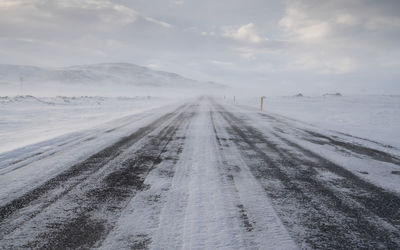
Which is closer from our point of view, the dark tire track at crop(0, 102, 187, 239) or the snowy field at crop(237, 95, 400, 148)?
the dark tire track at crop(0, 102, 187, 239)

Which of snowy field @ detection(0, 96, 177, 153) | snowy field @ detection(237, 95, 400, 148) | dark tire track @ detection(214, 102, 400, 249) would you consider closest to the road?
dark tire track @ detection(214, 102, 400, 249)

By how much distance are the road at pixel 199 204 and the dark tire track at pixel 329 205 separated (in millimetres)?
11

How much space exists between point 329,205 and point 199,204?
1432mm

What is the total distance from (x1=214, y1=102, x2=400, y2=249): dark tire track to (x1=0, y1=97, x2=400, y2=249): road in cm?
1

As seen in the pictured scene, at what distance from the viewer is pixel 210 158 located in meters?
4.21

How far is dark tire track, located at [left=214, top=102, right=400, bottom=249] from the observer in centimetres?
190

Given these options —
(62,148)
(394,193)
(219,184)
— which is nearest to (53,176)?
(62,148)

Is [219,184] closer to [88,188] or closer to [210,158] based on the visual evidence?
[210,158]

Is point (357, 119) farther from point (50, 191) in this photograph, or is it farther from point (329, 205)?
point (50, 191)

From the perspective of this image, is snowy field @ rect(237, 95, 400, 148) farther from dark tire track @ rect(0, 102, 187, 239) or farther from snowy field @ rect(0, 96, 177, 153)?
snowy field @ rect(0, 96, 177, 153)

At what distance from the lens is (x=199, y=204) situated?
8.04ft

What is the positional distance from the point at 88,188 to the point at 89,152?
2005mm

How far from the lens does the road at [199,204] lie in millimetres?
1862

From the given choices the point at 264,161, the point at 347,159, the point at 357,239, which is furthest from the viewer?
the point at 347,159
